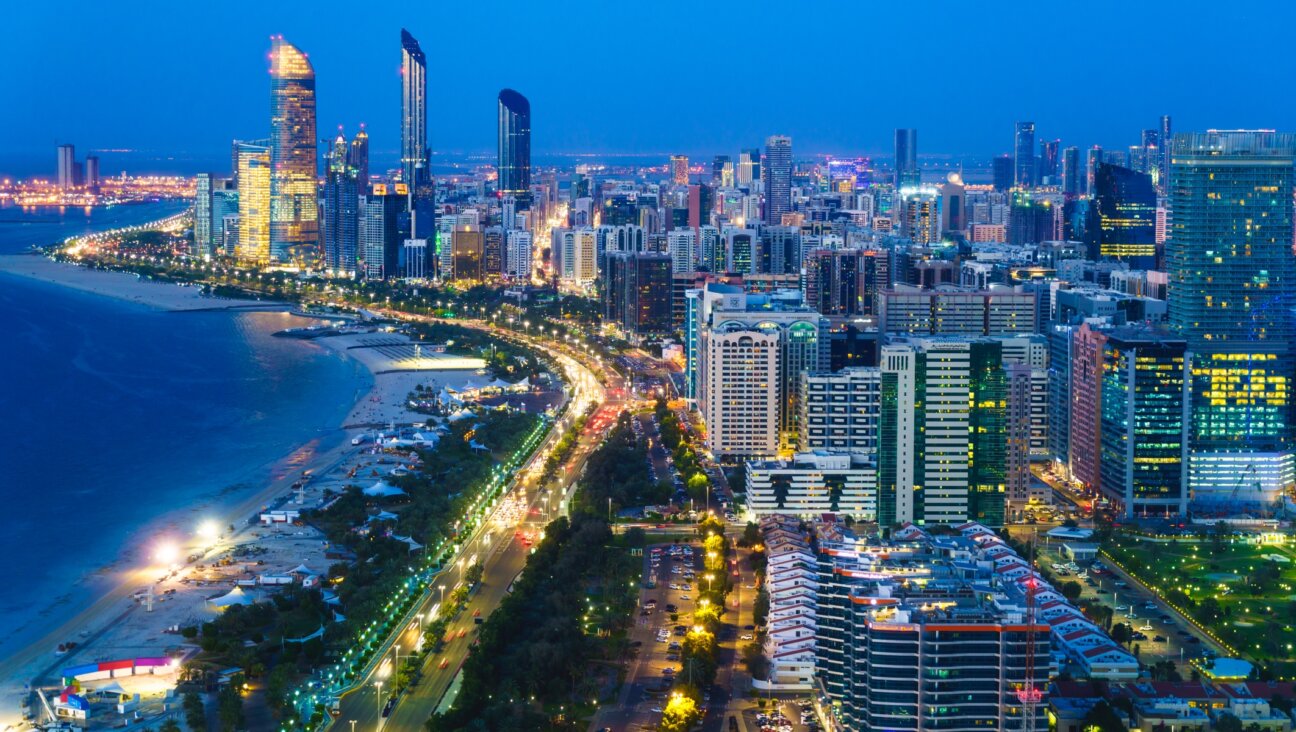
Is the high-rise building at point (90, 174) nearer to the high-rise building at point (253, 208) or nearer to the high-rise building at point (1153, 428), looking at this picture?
the high-rise building at point (253, 208)

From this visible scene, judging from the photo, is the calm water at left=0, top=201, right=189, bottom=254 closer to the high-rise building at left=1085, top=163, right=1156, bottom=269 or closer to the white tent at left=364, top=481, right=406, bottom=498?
the high-rise building at left=1085, top=163, right=1156, bottom=269

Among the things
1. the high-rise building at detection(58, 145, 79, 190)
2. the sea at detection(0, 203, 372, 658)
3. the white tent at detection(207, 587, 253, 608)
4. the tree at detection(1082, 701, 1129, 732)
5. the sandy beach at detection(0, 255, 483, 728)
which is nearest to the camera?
the tree at detection(1082, 701, 1129, 732)

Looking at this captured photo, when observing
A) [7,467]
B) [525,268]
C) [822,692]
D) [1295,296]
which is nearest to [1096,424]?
[1295,296]

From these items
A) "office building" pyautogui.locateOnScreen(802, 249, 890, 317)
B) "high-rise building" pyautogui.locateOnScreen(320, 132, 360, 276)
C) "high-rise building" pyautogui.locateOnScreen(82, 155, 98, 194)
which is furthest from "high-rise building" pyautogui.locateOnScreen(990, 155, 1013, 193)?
"high-rise building" pyautogui.locateOnScreen(82, 155, 98, 194)

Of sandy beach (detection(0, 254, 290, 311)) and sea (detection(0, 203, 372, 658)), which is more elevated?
sandy beach (detection(0, 254, 290, 311))

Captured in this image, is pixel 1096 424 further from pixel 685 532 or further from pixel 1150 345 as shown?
pixel 685 532

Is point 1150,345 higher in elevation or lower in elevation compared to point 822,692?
higher

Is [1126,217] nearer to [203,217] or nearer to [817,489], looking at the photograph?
[817,489]
